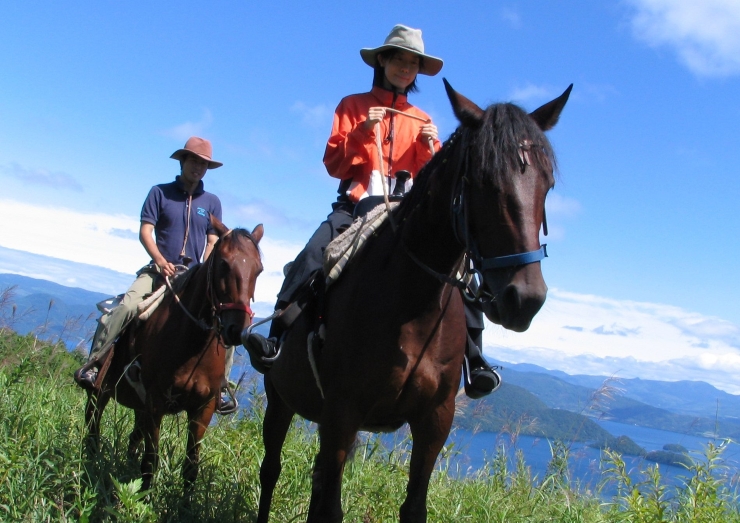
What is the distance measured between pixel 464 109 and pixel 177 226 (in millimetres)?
5196

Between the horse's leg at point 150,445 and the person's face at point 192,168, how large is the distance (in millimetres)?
2907

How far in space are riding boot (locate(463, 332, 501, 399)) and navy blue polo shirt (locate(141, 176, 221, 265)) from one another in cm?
451

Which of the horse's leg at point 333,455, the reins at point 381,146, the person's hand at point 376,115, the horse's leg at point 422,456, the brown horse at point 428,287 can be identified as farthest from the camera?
the person's hand at point 376,115

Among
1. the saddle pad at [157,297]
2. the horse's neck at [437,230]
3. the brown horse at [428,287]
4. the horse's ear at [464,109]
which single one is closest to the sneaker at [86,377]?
the saddle pad at [157,297]

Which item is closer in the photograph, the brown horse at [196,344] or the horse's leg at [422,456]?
the horse's leg at [422,456]

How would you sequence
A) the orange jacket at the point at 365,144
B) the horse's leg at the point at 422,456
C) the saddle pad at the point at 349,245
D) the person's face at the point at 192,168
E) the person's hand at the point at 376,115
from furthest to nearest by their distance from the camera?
the person's face at the point at 192,168 < the orange jacket at the point at 365,144 < the person's hand at the point at 376,115 < the saddle pad at the point at 349,245 < the horse's leg at the point at 422,456

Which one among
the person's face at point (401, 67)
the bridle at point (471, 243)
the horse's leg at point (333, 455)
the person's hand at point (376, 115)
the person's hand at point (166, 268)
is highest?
the person's face at point (401, 67)

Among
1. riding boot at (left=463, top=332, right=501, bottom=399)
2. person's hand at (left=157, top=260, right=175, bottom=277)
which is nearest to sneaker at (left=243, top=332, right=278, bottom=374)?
riding boot at (left=463, top=332, right=501, bottom=399)

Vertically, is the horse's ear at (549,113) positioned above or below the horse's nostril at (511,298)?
above

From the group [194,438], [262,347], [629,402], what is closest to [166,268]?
[194,438]

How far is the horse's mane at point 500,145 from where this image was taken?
289cm

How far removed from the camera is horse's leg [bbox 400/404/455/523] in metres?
3.76

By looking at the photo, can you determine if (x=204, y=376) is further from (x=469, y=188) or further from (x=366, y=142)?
(x=469, y=188)

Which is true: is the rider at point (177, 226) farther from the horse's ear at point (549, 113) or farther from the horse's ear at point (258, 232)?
the horse's ear at point (549, 113)
